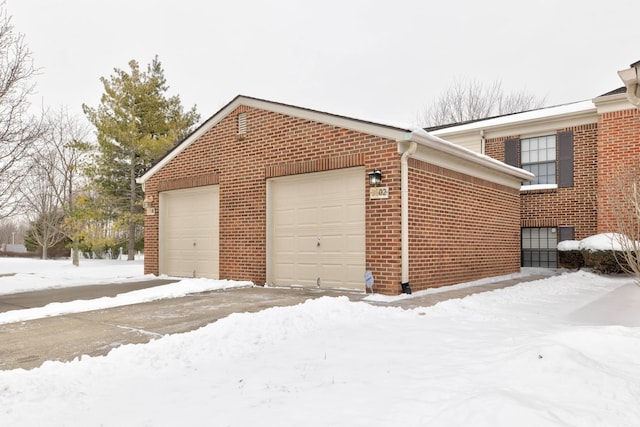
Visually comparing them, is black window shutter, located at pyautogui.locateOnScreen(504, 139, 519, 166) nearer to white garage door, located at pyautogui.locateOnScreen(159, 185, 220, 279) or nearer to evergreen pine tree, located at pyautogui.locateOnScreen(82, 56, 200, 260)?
white garage door, located at pyautogui.locateOnScreen(159, 185, 220, 279)

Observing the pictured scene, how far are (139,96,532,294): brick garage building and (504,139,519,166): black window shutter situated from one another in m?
2.55

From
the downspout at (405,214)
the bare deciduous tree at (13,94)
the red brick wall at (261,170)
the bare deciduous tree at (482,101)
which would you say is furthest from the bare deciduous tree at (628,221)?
the bare deciduous tree at (482,101)

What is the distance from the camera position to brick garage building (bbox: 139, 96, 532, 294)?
7762 mm

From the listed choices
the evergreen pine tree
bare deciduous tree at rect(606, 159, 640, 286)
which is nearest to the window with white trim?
bare deciduous tree at rect(606, 159, 640, 286)

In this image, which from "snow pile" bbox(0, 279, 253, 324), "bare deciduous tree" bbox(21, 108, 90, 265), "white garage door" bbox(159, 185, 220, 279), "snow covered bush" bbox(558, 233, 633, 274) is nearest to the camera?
"snow pile" bbox(0, 279, 253, 324)

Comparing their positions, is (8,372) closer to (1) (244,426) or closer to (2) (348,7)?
(1) (244,426)

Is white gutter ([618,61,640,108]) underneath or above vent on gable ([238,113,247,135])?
underneath

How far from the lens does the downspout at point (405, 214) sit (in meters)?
7.52

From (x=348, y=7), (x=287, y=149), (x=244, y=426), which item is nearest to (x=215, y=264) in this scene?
(x=287, y=149)

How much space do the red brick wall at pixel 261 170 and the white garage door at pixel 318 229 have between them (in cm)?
23

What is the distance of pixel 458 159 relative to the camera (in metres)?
9.19

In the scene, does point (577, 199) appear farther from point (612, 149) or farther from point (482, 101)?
point (482, 101)

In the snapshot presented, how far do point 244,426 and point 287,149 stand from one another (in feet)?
23.3

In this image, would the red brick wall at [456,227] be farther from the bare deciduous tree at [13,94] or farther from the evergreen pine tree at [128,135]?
the evergreen pine tree at [128,135]
